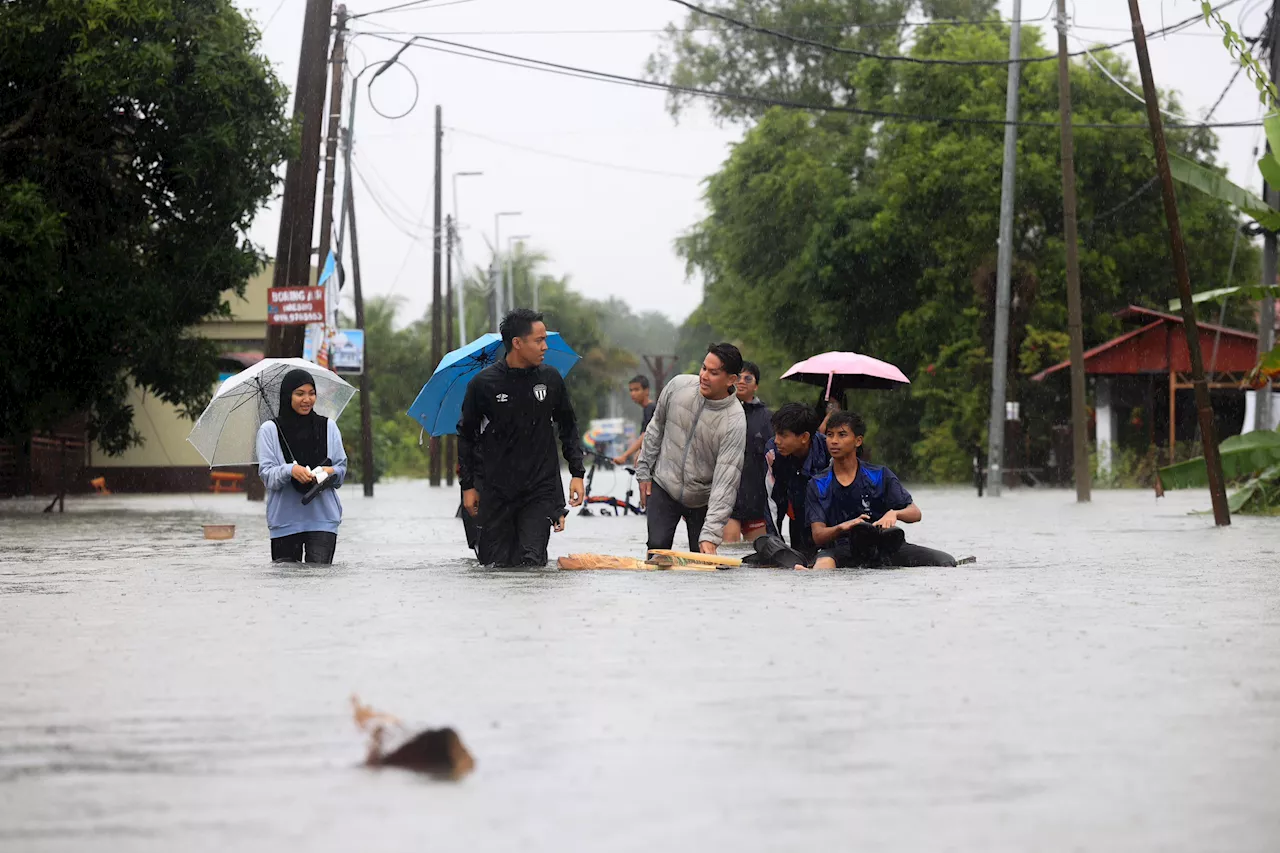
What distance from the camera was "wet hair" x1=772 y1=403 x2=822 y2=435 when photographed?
49.9 ft

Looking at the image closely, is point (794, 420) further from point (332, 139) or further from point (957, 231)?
point (957, 231)

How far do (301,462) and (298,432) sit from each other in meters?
0.22

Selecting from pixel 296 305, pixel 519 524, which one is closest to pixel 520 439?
pixel 519 524

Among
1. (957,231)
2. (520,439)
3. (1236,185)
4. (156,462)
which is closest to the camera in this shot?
(520,439)

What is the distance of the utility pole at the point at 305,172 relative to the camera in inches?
1047

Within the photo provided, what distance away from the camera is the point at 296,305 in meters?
25.9

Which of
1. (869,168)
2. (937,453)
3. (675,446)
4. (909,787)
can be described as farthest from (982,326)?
(909,787)

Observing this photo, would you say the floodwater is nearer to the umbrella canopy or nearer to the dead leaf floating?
the dead leaf floating

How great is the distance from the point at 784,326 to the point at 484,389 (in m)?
46.7

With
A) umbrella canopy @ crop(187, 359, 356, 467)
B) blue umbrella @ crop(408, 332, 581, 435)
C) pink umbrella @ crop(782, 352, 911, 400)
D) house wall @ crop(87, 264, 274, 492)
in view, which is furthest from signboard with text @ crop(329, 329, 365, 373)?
umbrella canopy @ crop(187, 359, 356, 467)

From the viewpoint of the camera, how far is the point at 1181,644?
930 cm

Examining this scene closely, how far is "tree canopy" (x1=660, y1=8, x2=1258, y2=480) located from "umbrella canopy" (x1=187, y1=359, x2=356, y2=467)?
3809cm

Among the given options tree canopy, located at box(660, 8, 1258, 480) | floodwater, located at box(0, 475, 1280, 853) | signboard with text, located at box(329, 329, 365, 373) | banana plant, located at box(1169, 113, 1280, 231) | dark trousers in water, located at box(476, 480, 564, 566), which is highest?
tree canopy, located at box(660, 8, 1258, 480)

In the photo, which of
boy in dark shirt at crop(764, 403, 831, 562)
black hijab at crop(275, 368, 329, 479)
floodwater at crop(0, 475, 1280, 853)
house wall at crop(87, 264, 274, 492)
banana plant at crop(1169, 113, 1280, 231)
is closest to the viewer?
floodwater at crop(0, 475, 1280, 853)
